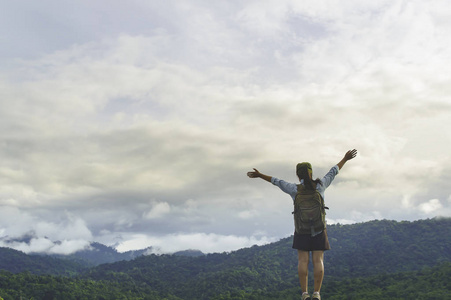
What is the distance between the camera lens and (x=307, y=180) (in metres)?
8.40

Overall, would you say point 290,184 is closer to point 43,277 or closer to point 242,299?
point 242,299

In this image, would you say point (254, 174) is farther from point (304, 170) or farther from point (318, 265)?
point (318, 265)

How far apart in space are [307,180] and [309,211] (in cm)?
65

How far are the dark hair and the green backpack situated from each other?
3.4 inches

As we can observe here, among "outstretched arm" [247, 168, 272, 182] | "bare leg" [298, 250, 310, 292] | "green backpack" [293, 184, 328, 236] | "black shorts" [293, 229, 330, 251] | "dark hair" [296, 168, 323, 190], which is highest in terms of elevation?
"outstretched arm" [247, 168, 272, 182]

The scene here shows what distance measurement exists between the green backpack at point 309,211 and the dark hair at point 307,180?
0.28 ft

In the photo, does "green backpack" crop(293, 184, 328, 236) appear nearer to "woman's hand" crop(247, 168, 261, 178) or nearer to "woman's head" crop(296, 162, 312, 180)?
"woman's head" crop(296, 162, 312, 180)

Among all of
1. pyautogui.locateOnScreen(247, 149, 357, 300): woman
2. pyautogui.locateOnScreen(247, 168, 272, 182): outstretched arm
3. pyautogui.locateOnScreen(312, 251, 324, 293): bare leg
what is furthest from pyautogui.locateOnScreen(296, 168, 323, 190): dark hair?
pyautogui.locateOnScreen(312, 251, 324, 293): bare leg

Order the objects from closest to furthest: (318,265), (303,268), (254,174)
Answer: (318,265) < (303,268) < (254,174)

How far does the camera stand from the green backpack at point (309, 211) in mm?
8320

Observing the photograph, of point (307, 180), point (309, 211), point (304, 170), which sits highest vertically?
point (304, 170)

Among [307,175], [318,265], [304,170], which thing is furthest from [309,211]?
[318,265]

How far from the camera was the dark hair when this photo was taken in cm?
838

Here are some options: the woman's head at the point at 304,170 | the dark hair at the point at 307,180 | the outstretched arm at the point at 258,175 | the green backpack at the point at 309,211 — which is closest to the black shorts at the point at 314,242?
the green backpack at the point at 309,211
